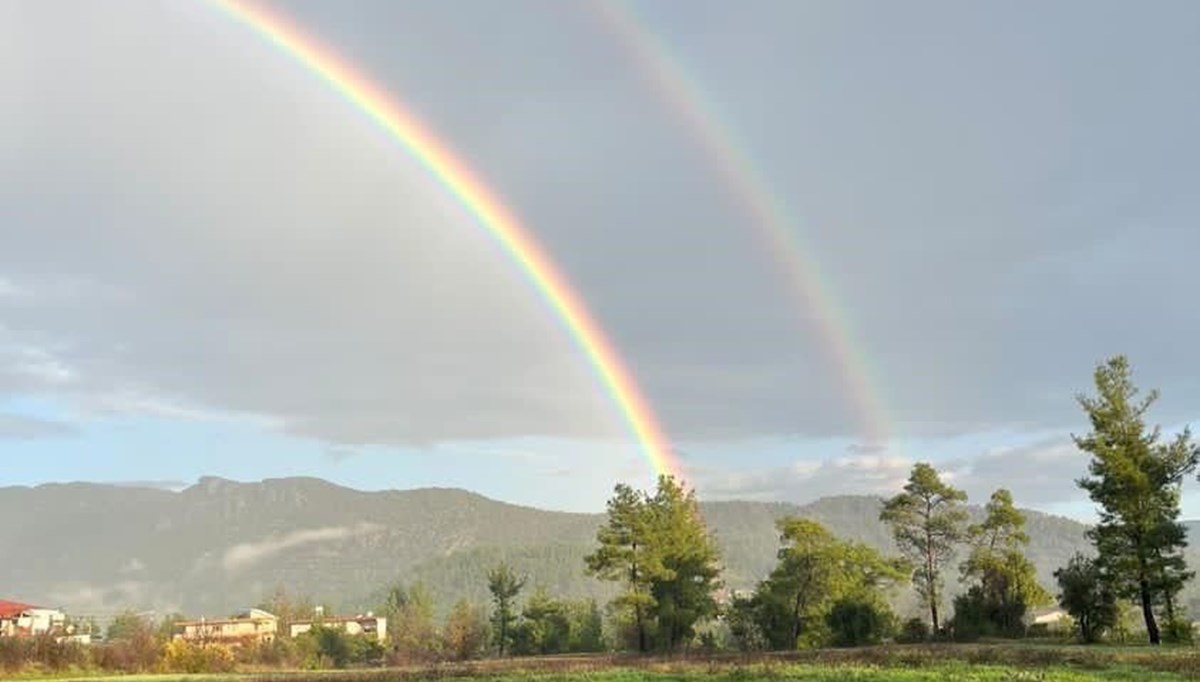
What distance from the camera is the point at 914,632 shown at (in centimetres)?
7475

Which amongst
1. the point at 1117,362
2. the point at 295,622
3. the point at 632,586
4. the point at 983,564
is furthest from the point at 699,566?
the point at 295,622

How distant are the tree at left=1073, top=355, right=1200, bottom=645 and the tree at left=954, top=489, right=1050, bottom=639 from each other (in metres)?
12.0

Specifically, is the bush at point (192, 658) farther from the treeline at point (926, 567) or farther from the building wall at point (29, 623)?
the treeline at point (926, 567)

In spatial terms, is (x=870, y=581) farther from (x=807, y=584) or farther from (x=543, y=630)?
(x=543, y=630)

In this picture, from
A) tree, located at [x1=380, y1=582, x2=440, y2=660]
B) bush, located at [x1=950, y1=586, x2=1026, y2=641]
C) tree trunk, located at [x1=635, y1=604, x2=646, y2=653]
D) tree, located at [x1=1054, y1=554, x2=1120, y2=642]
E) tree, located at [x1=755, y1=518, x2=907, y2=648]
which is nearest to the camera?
tree, located at [x1=1054, y1=554, x2=1120, y2=642]

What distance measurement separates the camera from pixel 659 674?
38.0 m

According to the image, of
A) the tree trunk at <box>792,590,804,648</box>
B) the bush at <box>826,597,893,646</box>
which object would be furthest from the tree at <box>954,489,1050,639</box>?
the tree trunk at <box>792,590,804,648</box>

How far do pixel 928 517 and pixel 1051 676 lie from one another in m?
56.4

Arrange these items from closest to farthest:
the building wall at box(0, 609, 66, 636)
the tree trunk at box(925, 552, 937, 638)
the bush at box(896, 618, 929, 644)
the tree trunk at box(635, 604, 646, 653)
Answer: the bush at box(896, 618, 929, 644)
the tree trunk at box(925, 552, 937, 638)
the tree trunk at box(635, 604, 646, 653)
the building wall at box(0, 609, 66, 636)

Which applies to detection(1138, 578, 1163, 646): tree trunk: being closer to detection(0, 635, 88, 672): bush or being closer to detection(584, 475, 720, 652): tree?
detection(584, 475, 720, 652): tree

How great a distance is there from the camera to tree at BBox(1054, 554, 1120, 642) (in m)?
61.2

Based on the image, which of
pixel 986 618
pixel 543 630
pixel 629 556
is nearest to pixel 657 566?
pixel 629 556

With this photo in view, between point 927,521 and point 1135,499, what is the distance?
2422cm

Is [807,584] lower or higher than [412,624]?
higher
